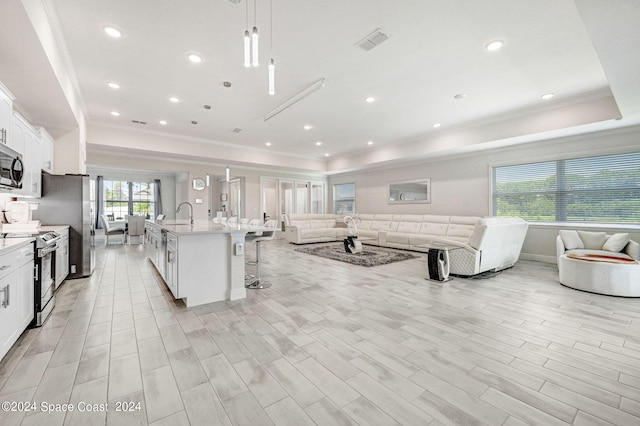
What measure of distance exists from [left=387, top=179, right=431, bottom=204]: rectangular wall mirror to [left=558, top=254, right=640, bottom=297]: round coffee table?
4.17 m

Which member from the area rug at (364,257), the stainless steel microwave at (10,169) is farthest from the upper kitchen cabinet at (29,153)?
the area rug at (364,257)

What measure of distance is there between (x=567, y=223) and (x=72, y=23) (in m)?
8.15

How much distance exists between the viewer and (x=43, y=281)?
100 inches

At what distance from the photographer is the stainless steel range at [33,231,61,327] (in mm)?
2432

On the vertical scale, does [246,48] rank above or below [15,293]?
above

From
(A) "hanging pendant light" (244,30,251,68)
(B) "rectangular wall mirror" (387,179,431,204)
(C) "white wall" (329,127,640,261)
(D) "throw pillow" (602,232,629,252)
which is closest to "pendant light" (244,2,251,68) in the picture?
(A) "hanging pendant light" (244,30,251,68)

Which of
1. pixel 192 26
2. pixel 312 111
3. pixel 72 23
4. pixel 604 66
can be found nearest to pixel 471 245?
pixel 604 66

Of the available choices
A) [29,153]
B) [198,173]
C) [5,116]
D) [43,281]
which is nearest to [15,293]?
[43,281]

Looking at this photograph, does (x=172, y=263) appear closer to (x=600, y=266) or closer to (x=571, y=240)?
(x=600, y=266)

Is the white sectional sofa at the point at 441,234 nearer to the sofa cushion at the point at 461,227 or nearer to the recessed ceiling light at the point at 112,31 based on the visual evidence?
the sofa cushion at the point at 461,227

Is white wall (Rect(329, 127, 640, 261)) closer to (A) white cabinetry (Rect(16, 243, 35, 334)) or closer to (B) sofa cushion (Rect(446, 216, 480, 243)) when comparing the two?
(B) sofa cushion (Rect(446, 216, 480, 243))

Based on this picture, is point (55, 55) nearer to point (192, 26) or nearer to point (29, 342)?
point (192, 26)

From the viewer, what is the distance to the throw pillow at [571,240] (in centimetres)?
457

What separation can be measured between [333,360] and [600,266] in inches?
152
